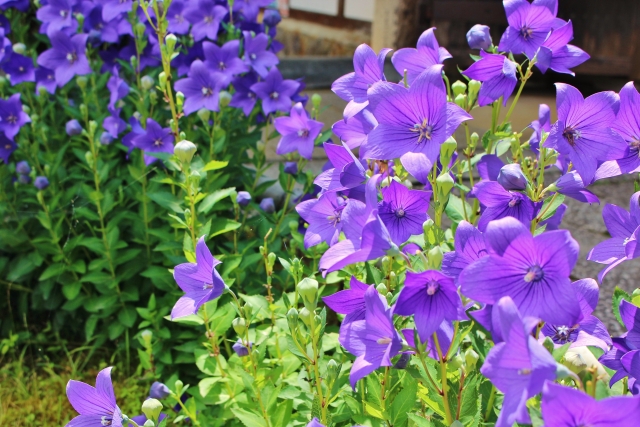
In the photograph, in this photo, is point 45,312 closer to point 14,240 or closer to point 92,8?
point 14,240

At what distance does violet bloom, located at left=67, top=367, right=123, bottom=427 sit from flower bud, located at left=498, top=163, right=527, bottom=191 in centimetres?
67

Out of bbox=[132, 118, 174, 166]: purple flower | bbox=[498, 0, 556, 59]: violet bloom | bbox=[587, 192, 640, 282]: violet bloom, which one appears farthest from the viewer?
bbox=[132, 118, 174, 166]: purple flower

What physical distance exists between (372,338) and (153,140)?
4.88ft

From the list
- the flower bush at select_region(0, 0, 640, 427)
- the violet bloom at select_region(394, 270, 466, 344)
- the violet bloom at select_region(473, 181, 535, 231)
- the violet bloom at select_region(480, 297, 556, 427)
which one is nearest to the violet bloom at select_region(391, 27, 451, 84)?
the flower bush at select_region(0, 0, 640, 427)

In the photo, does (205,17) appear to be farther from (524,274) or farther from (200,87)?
(524,274)

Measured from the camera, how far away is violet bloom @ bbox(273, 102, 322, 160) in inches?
73.6

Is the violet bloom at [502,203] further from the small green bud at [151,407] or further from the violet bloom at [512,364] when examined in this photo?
the small green bud at [151,407]

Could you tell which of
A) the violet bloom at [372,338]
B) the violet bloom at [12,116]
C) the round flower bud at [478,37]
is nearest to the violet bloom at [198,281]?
the violet bloom at [372,338]

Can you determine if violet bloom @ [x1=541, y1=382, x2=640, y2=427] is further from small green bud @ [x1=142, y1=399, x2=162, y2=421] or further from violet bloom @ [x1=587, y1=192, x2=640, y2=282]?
small green bud @ [x1=142, y1=399, x2=162, y2=421]

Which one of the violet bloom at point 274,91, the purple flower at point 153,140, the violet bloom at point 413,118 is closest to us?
the violet bloom at point 413,118

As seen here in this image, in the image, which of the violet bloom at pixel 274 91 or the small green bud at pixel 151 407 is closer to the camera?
the small green bud at pixel 151 407

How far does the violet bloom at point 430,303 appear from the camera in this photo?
2.67ft

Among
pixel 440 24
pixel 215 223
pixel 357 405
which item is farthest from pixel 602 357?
pixel 440 24

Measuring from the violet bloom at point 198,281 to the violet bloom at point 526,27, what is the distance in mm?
724
